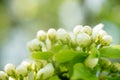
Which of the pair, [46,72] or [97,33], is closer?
[46,72]

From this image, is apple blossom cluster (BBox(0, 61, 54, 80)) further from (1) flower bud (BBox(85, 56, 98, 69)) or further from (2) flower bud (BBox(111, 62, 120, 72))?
(2) flower bud (BBox(111, 62, 120, 72))

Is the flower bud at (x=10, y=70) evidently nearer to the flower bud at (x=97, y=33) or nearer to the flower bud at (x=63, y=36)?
the flower bud at (x=63, y=36)

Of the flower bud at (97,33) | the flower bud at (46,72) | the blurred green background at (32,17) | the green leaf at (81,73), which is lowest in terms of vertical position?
the green leaf at (81,73)

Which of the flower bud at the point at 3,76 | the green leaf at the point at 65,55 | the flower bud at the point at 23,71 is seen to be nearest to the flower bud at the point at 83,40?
the green leaf at the point at 65,55

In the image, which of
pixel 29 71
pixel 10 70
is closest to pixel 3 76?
pixel 10 70

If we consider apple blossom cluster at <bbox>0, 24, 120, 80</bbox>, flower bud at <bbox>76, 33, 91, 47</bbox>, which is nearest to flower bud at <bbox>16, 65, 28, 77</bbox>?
apple blossom cluster at <bbox>0, 24, 120, 80</bbox>

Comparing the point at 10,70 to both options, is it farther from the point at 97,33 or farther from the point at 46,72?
the point at 97,33
